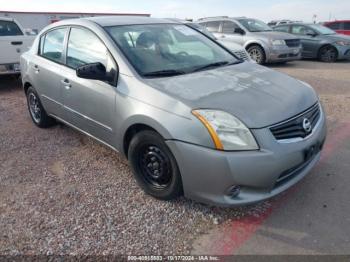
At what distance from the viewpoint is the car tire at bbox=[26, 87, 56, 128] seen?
15.5 ft

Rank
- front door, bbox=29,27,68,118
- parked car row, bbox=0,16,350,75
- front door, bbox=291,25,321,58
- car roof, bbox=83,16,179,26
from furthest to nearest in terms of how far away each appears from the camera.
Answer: front door, bbox=291,25,321,58 < parked car row, bbox=0,16,350,75 < front door, bbox=29,27,68,118 < car roof, bbox=83,16,179,26

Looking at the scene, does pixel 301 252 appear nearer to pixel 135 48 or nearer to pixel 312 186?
pixel 312 186

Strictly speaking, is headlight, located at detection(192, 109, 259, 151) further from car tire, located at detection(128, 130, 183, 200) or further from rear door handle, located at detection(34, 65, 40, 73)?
rear door handle, located at detection(34, 65, 40, 73)

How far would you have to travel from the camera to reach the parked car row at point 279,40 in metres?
10.5

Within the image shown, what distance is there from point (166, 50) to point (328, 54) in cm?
1030

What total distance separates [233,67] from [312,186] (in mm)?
1475

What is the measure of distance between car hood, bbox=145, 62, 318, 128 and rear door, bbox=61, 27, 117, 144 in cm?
55

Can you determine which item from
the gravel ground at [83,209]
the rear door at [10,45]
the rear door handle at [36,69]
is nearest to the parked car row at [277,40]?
the rear door at [10,45]

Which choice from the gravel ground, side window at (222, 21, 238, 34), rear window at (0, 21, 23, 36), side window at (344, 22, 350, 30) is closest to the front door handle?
the gravel ground

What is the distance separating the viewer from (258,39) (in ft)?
34.4

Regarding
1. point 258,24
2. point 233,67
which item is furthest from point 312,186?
point 258,24

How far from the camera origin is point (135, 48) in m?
3.29

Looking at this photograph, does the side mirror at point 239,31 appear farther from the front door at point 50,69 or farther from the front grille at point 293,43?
the front door at point 50,69

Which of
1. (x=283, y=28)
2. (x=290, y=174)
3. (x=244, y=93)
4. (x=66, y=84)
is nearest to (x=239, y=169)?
Answer: (x=290, y=174)
